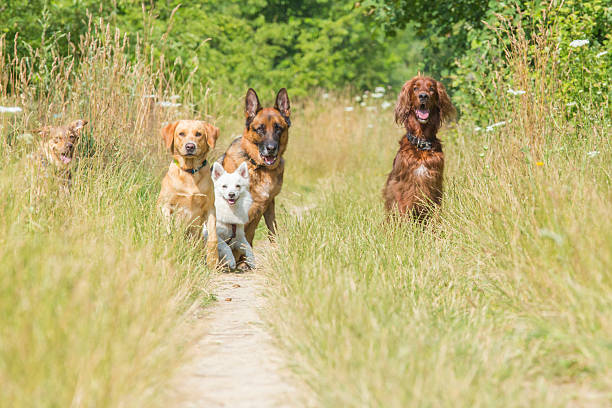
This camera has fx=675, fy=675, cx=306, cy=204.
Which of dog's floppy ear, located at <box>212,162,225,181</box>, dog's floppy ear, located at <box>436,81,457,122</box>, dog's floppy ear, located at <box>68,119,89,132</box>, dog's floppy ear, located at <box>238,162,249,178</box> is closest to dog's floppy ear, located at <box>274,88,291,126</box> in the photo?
dog's floppy ear, located at <box>238,162,249,178</box>

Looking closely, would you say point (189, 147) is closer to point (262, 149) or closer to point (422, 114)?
point (262, 149)

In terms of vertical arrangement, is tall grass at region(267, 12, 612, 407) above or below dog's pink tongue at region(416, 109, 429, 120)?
below

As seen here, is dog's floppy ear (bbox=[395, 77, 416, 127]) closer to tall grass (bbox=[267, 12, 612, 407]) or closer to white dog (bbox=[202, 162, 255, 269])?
tall grass (bbox=[267, 12, 612, 407])

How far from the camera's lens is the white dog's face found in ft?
18.4

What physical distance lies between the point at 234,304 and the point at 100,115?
7.92 feet

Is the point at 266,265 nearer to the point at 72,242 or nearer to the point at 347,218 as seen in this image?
the point at 347,218

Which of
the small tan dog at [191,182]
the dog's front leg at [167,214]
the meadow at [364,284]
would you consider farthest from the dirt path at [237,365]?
the small tan dog at [191,182]

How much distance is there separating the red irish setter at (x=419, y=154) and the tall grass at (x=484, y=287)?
0.88ft

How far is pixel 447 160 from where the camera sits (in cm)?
751

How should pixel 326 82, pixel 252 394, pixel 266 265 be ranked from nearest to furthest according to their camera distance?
pixel 252 394 < pixel 266 265 < pixel 326 82

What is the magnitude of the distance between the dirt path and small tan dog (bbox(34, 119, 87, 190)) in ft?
5.29

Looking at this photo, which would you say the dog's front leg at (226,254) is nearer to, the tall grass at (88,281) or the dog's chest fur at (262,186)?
the dog's chest fur at (262,186)

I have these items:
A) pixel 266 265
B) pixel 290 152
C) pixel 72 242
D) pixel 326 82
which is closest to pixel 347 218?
pixel 266 265

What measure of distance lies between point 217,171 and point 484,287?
2.75 metres
